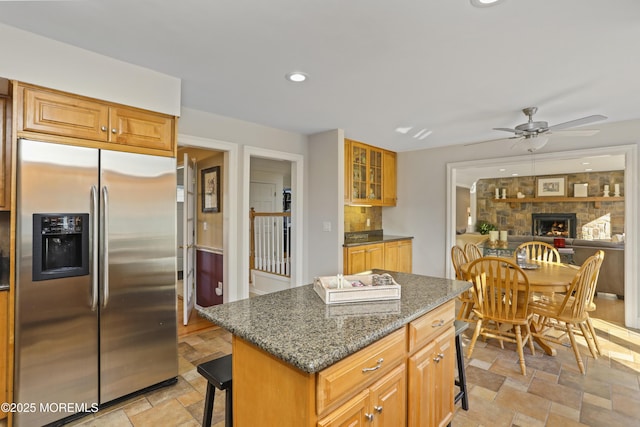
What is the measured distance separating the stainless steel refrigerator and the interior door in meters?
1.40

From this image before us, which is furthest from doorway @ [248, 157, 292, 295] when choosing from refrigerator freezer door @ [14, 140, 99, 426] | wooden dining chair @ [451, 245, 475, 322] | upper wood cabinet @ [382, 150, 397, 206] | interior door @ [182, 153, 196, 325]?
refrigerator freezer door @ [14, 140, 99, 426]

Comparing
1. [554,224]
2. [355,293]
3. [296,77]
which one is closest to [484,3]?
[296,77]

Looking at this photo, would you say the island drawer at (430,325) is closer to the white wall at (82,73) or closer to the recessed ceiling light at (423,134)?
the white wall at (82,73)

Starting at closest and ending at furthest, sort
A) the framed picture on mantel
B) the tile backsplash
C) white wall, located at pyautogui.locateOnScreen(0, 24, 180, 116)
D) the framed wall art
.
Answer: white wall, located at pyautogui.locateOnScreen(0, 24, 180, 116)
the framed wall art
the tile backsplash
the framed picture on mantel

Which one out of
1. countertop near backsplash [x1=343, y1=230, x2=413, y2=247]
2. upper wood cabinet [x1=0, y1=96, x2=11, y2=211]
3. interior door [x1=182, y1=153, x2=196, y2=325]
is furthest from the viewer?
countertop near backsplash [x1=343, y1=230, x2=413, y2=247]

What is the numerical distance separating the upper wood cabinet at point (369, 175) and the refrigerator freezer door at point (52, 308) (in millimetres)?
3105

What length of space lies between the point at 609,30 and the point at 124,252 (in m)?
3.30

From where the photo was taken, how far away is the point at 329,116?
3.48m

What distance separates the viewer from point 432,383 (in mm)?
1669

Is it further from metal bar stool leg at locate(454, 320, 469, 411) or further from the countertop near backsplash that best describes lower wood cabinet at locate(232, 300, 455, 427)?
the countertop near backsplash

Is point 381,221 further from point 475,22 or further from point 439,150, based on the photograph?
point 475,22

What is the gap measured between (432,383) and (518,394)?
1.19m

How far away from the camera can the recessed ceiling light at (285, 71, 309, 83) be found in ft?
7.98

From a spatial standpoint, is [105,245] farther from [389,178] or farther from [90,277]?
[389,178]
